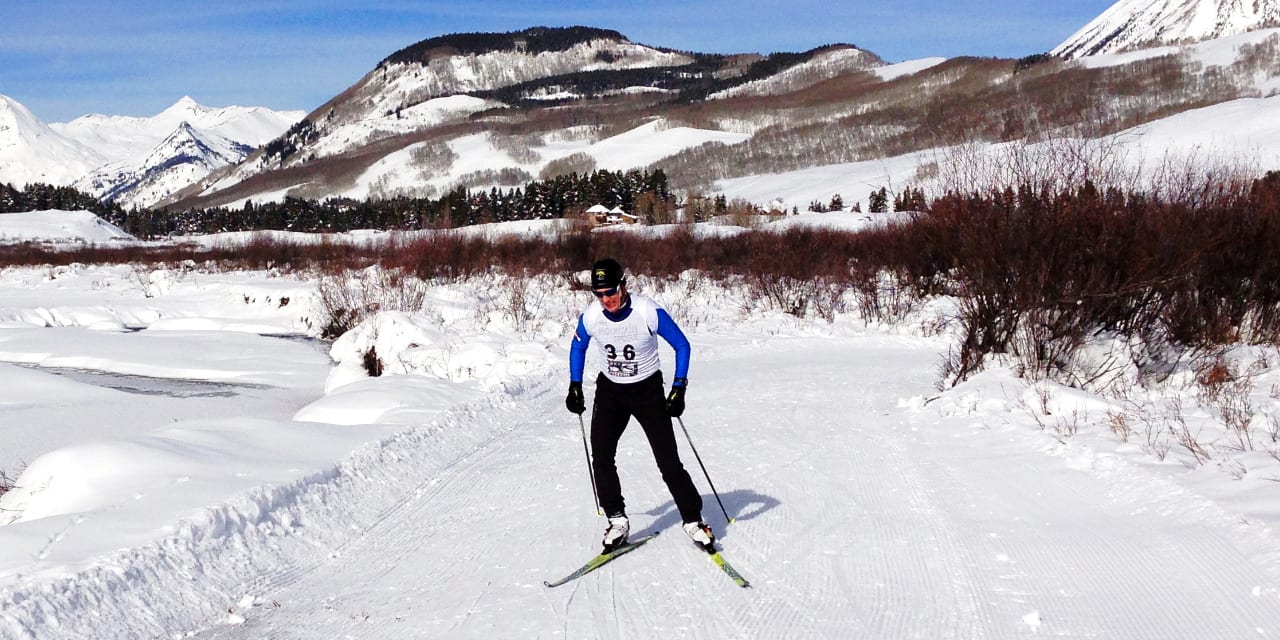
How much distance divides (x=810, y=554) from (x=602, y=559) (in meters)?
1.26

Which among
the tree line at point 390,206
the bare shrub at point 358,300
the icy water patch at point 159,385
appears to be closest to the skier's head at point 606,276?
the icy water patch at point 159,385

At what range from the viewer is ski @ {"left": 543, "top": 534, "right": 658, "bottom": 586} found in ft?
15.8

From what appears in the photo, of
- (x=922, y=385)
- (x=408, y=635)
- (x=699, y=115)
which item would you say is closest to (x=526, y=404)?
(x=922, y=385)

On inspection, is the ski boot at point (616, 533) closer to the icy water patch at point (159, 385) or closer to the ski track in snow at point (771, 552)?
the ski track in snow at point (771, 552)

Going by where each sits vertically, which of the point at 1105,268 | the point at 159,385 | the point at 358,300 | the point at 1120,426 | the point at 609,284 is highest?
the point at 609,284

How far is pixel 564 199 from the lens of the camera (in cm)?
8150

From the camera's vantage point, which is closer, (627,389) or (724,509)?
(627,389)

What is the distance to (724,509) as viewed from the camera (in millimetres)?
5898

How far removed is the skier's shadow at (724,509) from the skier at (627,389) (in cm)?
38

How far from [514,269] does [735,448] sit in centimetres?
1759

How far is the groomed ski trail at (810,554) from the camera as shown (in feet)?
13.8

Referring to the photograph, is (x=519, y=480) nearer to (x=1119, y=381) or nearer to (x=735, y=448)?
(x=735, y=448)

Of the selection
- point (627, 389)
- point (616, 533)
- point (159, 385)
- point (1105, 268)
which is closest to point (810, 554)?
point (616, 533)

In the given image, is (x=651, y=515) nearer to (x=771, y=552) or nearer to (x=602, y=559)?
(x=602, y=559)
